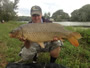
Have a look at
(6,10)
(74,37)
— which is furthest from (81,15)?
(74,37)

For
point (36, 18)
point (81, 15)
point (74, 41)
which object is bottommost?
point (74, 41)

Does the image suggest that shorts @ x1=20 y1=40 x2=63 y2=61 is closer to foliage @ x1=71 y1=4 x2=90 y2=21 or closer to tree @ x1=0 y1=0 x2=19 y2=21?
foliage @ x1=71 y1=4 x2=90 y2=21

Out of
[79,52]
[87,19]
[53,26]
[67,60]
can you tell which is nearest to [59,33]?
[53,26]

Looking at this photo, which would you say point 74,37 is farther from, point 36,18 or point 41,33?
point 36,18

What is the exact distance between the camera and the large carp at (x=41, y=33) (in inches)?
76.0

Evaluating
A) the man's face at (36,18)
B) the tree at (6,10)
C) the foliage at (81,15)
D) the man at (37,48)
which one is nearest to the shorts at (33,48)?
the man at (37,48)

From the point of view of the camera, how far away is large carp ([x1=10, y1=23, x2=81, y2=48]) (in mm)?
1932

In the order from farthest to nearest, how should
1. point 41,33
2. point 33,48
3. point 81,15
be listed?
point 81,15 < point 33,48 < point 41,33

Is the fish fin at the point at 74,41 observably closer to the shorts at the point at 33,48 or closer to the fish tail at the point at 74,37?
the fish tail at the point at 74,37

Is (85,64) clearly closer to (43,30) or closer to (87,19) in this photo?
(43,30)

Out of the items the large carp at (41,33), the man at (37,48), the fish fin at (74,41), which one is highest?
the large carp at (41,33)

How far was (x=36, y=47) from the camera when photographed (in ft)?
7.98

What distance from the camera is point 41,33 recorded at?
1939mm

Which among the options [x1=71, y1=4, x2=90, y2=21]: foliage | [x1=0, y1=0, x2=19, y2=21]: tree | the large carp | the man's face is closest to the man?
the man's face
